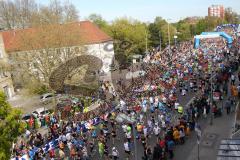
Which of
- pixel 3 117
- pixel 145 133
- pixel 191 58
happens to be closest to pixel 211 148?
pixel 145 133

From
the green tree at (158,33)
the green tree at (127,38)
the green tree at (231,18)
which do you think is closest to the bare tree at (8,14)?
the green tree at (127,38)

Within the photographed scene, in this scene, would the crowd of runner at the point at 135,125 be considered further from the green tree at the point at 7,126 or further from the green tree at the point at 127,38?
the green tree at the point at 127,38

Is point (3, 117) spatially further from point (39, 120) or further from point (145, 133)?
point (39, 120)

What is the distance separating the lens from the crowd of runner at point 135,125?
63.5 ft

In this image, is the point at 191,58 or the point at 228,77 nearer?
the point at 228,77

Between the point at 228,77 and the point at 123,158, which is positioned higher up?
the point at 228,77

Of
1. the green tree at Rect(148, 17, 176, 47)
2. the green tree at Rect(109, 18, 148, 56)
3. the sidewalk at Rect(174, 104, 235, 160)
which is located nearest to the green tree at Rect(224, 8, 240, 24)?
the green tree at Rect(148, 17, 176, 47)

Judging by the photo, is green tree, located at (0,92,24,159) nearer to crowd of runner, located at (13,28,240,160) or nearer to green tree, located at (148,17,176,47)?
crowd of runner, located at (13,28,240,160)

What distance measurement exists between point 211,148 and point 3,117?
459 inches

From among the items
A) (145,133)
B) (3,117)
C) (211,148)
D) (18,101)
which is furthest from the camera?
(18,101)

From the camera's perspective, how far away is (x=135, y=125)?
74.0 feet

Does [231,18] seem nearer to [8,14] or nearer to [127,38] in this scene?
[127,38]

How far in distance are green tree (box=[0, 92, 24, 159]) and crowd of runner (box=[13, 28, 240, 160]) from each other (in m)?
3.50

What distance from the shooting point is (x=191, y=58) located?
46.3 metres
